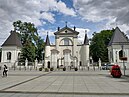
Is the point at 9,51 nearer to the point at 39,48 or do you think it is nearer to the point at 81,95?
the point at 39,48

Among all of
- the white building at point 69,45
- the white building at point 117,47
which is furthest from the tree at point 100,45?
the white building at point 117,47

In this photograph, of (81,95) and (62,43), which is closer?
(81,95)

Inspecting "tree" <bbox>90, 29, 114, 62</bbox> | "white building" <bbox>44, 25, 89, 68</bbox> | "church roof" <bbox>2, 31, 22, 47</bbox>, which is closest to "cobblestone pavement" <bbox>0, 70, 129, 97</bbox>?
"church roof" <bbox>2, 31, 22, 47</bbox>

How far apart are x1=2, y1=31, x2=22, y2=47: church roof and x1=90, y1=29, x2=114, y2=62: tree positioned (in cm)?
3039

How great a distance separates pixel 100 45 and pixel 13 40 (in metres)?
33.7

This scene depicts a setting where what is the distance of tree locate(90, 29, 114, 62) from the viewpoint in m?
75.2

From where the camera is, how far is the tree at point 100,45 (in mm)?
75188

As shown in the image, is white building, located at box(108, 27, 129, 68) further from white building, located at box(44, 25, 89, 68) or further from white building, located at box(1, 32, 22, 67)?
white building, located at box(1, 32, 22, 67)

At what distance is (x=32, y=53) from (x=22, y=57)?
13.2 ft

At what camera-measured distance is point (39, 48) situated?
7712 centimetres

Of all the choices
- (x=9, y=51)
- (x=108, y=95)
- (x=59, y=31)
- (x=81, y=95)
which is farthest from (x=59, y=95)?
(x=59, y=31)

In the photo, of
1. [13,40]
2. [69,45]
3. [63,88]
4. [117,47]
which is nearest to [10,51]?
[13,40]

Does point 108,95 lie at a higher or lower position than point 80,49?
lower

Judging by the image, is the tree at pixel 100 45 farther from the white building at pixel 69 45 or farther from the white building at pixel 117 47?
the white building at pixel 117 47
